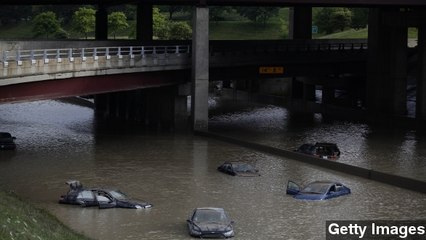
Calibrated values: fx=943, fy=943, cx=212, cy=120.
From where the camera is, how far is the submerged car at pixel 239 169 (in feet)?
171

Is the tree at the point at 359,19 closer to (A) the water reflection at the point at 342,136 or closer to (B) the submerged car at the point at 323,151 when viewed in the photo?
(A) the water reflection at the point at 342,136

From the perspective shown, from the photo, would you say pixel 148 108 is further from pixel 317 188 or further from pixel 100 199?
pixel 100 199

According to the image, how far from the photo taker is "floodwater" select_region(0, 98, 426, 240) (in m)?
38.8

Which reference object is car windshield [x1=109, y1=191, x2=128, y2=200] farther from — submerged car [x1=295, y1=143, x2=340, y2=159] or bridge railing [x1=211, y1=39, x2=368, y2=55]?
bridge railing [x1=211, y1=39, x2=368, y2=55]

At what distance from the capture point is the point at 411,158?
196 ft

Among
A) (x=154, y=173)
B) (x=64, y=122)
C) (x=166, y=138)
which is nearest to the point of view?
(x=154, y=173)

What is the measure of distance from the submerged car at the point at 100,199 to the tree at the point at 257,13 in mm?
145281

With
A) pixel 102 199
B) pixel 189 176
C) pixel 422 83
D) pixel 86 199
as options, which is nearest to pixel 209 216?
pixel 102 199

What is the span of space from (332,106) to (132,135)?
97.5 feet

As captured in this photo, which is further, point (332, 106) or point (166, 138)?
point (332, 106)

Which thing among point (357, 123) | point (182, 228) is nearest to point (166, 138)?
point (357, 123)

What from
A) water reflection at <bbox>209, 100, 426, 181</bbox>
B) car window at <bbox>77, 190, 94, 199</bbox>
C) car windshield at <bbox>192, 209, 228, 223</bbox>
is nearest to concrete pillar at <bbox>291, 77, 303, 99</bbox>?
water reflection at <bbox>209, 100, 426, 181</bbox>

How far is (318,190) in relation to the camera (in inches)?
1764

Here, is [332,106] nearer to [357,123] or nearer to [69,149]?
[357,123]
